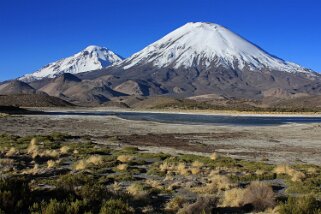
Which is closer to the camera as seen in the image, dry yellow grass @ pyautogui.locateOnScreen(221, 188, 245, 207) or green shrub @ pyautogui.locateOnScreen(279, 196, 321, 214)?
green shrub @ pyautogui.locateOnScreen(279, 196, 321, 214)

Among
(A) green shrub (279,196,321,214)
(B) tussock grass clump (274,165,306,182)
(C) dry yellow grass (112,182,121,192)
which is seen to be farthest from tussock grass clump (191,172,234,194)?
(A) green shrub (279,196,321,214)

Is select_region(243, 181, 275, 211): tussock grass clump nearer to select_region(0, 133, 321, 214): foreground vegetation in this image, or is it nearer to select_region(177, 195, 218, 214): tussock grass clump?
select_region(0, 133, 321, 214): foreground vegetation

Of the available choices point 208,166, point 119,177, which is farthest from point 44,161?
point 208,166

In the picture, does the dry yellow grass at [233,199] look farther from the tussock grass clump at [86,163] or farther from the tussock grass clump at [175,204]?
the tussock grass clump at [86,163]

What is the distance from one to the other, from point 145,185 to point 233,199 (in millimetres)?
4045

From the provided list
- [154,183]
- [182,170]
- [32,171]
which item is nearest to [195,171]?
[182,170]

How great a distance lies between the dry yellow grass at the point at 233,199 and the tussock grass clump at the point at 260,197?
0.49ft

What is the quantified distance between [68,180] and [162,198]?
10.3 ft

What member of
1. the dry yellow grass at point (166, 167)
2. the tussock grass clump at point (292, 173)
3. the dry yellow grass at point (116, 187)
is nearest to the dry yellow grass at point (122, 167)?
the dry yellow grass at point (166, 167)

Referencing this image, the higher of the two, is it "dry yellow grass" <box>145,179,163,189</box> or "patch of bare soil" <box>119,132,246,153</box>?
"dry yellow grass" <box>145,179,163,189</box>

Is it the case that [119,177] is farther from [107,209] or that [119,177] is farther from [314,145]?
[314,145]

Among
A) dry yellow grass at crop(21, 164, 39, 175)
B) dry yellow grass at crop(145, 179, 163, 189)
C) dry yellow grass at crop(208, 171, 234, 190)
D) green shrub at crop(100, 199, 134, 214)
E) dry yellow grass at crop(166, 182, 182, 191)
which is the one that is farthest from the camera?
dry yellow grass at crop(21, 164, 39, 175)

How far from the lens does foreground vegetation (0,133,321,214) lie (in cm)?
1218

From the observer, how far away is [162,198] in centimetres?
1560
